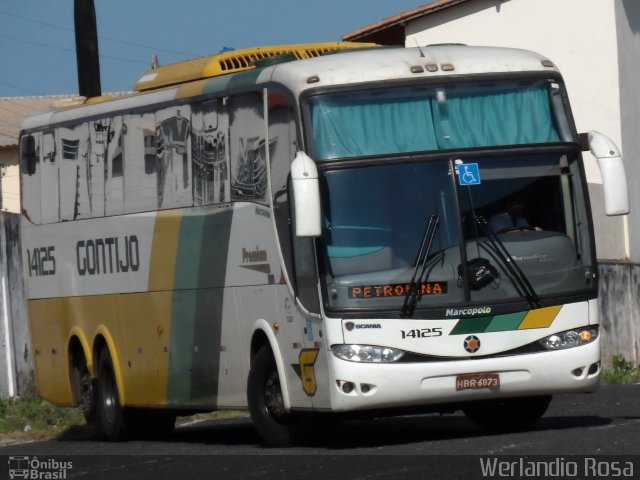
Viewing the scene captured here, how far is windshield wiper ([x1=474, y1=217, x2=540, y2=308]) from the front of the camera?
12758 millimetres

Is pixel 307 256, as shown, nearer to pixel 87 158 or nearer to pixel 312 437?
pixel 312 437

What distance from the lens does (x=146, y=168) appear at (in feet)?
52.1

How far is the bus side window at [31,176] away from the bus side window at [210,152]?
13.2 feet

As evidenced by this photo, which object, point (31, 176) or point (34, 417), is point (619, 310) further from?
point (31, 176)

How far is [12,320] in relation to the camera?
21.6 meters

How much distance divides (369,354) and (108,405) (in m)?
5.65

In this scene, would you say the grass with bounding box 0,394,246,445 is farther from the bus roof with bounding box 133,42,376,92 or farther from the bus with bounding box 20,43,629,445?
the bus roof with bounding box 133,42,376,92

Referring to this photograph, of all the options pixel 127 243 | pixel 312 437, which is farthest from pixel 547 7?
pixel 312 437

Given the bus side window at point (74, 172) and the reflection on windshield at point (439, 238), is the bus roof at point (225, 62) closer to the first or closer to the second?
the bus side window at point (74, 172)

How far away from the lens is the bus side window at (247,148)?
44.9 ft

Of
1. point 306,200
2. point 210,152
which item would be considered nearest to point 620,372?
point 210,152

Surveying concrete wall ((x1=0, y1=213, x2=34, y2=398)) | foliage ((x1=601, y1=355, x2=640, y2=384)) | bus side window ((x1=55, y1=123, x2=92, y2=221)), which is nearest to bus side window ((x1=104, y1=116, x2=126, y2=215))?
bus side window ((x1=55, y1=123, x2=92, y2=221))

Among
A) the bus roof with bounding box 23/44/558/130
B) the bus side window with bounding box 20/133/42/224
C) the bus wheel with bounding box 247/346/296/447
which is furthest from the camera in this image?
the bus side window with bounding box 20/133/42/224
